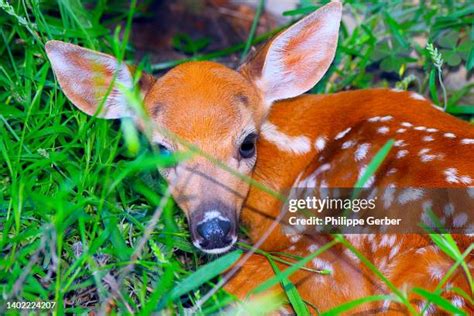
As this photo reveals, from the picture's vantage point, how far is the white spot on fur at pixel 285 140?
4.00 m

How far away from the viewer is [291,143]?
158 inches

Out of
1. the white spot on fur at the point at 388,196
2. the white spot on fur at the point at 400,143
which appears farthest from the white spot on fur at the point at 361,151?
the white spot on fur at the point at 388,196

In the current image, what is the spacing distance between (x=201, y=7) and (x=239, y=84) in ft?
8.14

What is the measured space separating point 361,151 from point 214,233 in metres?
0.81

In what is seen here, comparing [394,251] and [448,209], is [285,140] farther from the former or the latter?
[448,209]

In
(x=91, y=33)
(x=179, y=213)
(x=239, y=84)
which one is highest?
(x=239, y=84)

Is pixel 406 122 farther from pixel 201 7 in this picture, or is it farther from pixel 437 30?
pixel 201 7

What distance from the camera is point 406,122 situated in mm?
3846

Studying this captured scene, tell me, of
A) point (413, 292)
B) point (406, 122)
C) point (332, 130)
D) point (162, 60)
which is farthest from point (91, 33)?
point (413, 292)

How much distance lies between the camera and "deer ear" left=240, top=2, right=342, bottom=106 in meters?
3.85

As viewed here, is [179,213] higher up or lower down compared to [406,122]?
lower down

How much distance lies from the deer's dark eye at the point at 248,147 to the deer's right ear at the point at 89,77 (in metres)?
0.56

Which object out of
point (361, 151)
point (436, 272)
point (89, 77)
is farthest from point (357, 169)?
point (89, 77)

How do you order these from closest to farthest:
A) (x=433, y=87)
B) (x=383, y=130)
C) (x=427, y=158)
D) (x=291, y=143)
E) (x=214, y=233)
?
(x=214, y=233) → (x=427, y=158) → (x=383, y=130) → (x=291, y=143) → (x=433, y=87)
